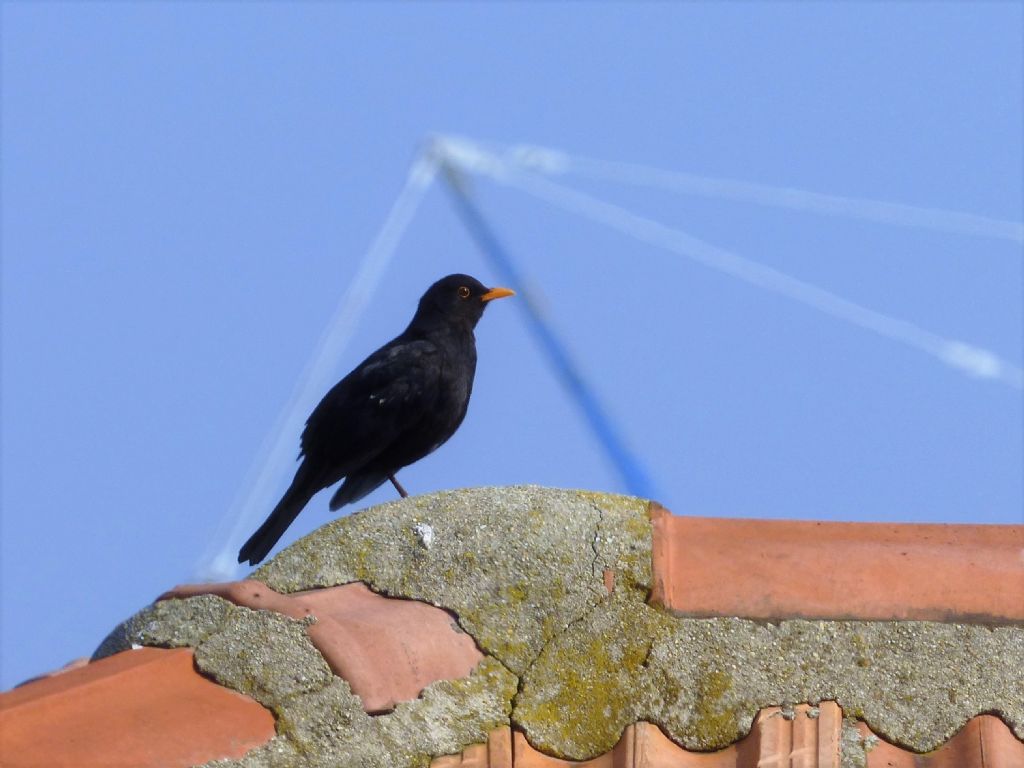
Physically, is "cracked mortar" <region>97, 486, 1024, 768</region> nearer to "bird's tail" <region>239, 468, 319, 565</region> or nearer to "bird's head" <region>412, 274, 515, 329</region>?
"bird's tail" <region>239, 468, 319, 565</region>

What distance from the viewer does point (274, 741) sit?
2766 millimetres

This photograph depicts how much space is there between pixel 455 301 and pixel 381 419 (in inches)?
32.6

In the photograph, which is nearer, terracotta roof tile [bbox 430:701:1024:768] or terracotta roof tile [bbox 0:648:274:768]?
terracotta roof tile [bbox 0:648:274:768]

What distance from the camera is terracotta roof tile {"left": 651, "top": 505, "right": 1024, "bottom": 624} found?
131 inches

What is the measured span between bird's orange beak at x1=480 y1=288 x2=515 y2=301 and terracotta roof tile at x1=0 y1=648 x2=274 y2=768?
14.6 ft

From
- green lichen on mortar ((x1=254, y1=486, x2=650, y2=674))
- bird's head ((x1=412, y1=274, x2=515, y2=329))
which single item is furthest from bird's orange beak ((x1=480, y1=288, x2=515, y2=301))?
green lichen on mortar ((x1=254, y1=486, x2=650, y2=674))

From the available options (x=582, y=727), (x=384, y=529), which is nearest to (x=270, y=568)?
(x=384, y=529)

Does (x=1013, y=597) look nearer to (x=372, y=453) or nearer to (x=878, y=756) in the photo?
(x=878, y=756)

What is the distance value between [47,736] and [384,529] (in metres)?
0.97

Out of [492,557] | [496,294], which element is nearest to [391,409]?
[496,294]

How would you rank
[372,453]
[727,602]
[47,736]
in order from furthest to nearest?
1. [372,453]
2. [727,602]
3. [47,736]

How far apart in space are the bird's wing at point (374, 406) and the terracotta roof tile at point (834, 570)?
3143mm

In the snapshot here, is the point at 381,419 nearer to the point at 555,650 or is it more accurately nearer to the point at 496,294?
the point at 496,294

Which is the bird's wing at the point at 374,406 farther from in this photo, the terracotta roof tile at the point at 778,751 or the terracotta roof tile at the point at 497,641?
the terracotta roof tile at the point at 778,751
